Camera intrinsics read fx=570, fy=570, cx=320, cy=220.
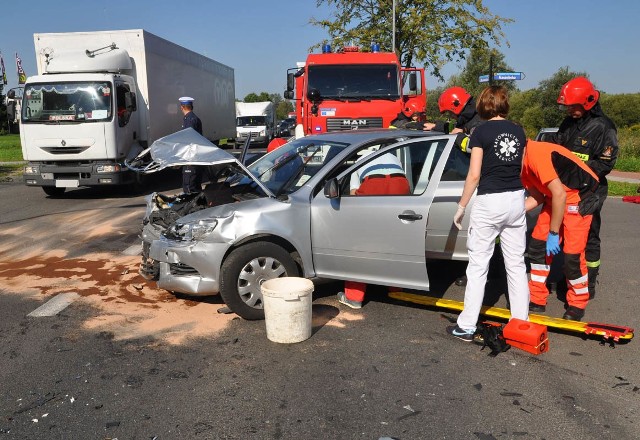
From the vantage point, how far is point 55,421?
129 inches

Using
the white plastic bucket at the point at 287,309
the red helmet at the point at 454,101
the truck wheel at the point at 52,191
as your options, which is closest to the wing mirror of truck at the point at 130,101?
the truck wheel at the point at 52,191

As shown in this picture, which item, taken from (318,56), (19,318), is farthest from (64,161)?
(19,318)

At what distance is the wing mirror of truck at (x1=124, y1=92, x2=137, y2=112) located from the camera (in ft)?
40.6

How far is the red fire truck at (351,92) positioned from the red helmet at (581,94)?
18.4 feet

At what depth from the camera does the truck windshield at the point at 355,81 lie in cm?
1126

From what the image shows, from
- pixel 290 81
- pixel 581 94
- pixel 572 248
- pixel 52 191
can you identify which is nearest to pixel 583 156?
pixel 581 94

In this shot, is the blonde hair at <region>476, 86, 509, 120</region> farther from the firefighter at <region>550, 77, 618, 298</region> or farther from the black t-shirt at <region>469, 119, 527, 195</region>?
the firefighter at <region>550, 77, 618, 298</region>

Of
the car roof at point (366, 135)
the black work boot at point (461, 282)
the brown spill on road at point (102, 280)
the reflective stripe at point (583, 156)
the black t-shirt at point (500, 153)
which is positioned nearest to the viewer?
the black t-shirt at point (500, 153)

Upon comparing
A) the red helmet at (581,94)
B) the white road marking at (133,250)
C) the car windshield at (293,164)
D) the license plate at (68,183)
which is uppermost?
the red helmet at (581,94)

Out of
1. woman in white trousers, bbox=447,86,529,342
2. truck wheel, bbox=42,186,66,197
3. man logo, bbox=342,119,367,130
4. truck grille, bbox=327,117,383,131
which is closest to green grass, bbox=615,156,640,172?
truck grille, bbox=327,117,383,131

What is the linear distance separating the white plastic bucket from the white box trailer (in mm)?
8924

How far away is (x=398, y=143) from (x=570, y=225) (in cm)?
163

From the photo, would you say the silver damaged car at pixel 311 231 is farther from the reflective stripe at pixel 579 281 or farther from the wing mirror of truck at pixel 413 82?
the wing mirror of truck at pixel 413 82

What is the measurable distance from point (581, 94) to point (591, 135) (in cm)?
39
